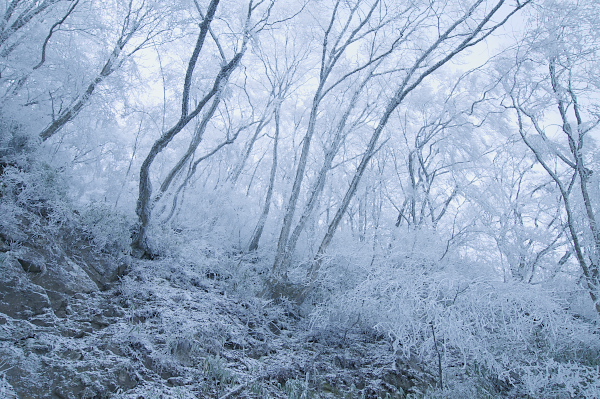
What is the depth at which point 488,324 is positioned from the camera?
10.9ft

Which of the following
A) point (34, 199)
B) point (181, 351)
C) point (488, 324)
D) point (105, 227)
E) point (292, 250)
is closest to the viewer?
point (181, 351)

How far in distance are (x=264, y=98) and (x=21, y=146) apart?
27.2 ft

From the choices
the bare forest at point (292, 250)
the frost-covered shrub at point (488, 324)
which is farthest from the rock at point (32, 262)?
the frost-covered shrub at point (488, 324)

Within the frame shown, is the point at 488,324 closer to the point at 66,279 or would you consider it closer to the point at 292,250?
the point at 292,250

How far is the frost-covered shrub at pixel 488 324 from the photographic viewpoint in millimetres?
3291

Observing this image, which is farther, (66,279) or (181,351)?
(66,279)

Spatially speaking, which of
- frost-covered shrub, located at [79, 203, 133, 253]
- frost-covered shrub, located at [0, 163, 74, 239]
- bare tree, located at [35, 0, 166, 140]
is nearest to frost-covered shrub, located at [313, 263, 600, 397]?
frost-covered shrub, located at [79, 203, 133, 253]

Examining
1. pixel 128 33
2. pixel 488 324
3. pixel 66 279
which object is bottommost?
pixel 66 279

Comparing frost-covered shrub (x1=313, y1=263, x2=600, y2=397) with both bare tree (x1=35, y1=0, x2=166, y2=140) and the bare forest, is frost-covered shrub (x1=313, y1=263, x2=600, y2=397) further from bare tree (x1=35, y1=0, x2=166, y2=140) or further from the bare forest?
bare tree (x1=35, y1=0, x2=166, y2=140)

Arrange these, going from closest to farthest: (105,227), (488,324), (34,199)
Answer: (488,324)
(34,199)
(105,227)

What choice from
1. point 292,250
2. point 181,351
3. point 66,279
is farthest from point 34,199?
point 292,250

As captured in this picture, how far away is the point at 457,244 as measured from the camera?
5.75 metres

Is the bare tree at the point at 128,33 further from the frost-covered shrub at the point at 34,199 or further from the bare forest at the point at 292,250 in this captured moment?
the frost-covered shrub at the point at 34,199

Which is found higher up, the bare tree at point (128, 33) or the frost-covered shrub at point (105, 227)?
the bare tree at point (128, 33)
